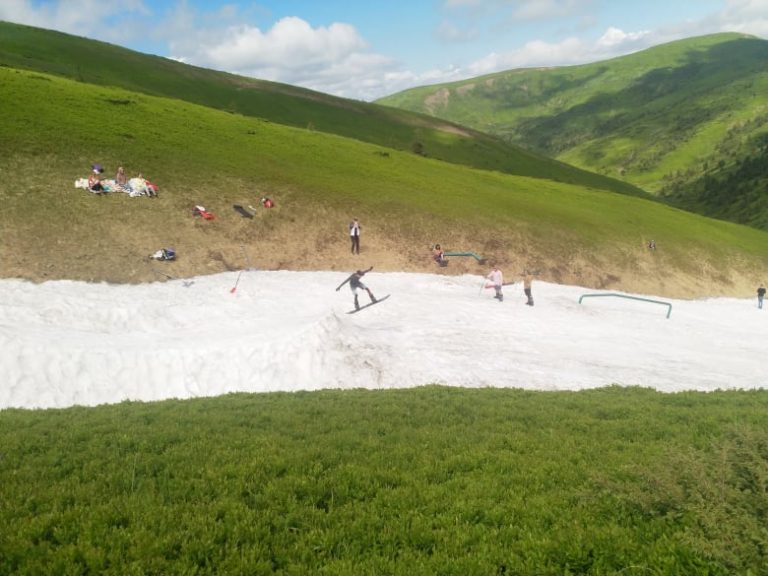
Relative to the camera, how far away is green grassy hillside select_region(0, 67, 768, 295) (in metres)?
34.8

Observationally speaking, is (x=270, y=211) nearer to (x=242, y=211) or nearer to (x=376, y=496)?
(x=242, y=211)

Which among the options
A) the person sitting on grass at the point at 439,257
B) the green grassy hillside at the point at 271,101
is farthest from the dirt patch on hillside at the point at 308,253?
the green grassy hillside at the point at 271,101

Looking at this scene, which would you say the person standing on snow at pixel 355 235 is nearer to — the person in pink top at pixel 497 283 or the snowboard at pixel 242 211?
the snowboard at pixel 242 211

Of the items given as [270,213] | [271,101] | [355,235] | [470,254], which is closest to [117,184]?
[270,213]

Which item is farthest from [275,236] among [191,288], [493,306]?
[493,306]

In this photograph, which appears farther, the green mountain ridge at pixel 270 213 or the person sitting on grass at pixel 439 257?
the person sitting on grass at pixel 439 257

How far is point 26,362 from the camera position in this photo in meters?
22.0

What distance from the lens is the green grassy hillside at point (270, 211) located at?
3481cm

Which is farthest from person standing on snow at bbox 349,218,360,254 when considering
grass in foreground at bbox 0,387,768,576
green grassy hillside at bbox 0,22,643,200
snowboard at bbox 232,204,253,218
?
green grassy hillside at bbox 0,22,643,200

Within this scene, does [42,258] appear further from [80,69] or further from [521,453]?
[80,69]

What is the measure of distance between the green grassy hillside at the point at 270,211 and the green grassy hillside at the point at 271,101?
119 feet

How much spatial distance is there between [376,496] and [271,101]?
116007mm

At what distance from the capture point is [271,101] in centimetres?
11362

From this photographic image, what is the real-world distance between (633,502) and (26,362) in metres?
→ 23.5
